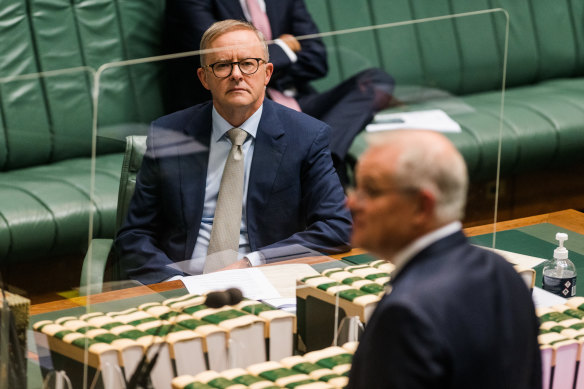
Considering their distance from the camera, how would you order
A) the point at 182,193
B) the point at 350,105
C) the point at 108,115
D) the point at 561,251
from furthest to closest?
the point at 561,251
the point at 350,105
the point at 182,193
the point at 108,115

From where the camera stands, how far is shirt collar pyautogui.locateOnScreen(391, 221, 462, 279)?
1.06 meters

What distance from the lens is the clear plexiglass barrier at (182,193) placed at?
4.56 feet

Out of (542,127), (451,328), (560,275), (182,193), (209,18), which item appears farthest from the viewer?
(542,127)

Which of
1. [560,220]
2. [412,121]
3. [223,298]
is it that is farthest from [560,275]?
[223,298]

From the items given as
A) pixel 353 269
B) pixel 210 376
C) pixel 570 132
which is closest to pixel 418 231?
pixel 210 376

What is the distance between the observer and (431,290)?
101 centimetres

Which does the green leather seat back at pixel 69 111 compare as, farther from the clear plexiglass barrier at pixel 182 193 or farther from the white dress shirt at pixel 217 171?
the white dress shirt at pixel 217 171

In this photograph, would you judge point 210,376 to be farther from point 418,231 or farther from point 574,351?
point 574,351

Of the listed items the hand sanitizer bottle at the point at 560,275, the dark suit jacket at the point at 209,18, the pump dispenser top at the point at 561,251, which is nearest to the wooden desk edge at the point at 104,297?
the hand sanitizer bottle at the point at 560,275

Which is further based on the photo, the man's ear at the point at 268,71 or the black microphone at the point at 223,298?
the man's ear at the point at 268,71

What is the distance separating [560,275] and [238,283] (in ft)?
2.50

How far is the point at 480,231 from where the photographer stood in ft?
5.94

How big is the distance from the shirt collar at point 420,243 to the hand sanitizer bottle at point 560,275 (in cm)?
89

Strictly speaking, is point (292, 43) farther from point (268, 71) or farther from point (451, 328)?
point (451, 328)
